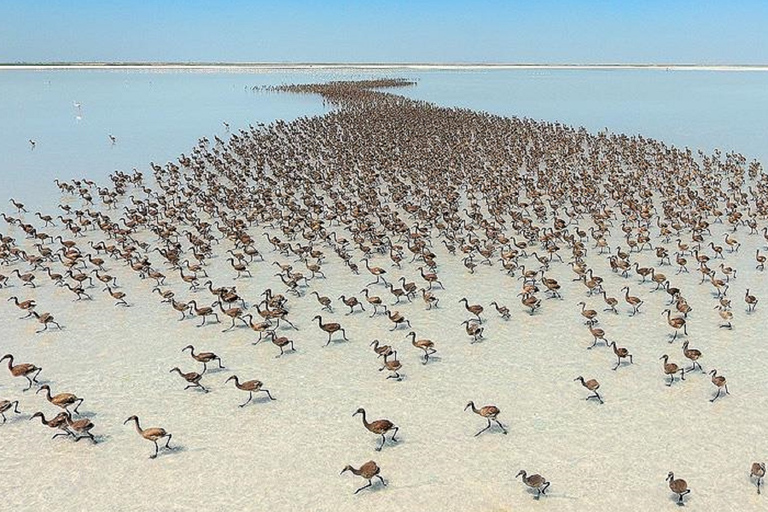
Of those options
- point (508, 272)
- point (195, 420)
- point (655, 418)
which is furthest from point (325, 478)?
point (508, 272)

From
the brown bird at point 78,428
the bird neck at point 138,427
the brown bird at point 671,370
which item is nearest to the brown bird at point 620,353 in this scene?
the brown bird at point 671,370

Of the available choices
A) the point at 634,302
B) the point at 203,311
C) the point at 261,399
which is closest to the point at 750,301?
the point at 634,302

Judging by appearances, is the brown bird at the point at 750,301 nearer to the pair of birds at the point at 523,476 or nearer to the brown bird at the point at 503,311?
the brown bird at the point at 503,311

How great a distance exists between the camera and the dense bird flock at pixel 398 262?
43.1 ft

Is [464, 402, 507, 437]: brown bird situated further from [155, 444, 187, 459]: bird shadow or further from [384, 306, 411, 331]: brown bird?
[155, 444, 187, 459]: bird shadow

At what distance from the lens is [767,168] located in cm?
3272

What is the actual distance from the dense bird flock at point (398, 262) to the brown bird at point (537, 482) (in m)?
0.03

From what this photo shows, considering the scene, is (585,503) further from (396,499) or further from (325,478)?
(325,478)

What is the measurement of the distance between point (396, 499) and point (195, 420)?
4.29 m

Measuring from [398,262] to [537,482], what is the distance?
10.9m

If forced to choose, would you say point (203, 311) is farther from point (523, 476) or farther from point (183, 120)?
point (183, 120)

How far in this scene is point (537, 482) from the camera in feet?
31.2

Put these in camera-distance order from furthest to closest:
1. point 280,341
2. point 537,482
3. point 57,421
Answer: point 280,341
point 57,421
point 537,482

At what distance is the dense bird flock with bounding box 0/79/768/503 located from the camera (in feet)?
43.1
